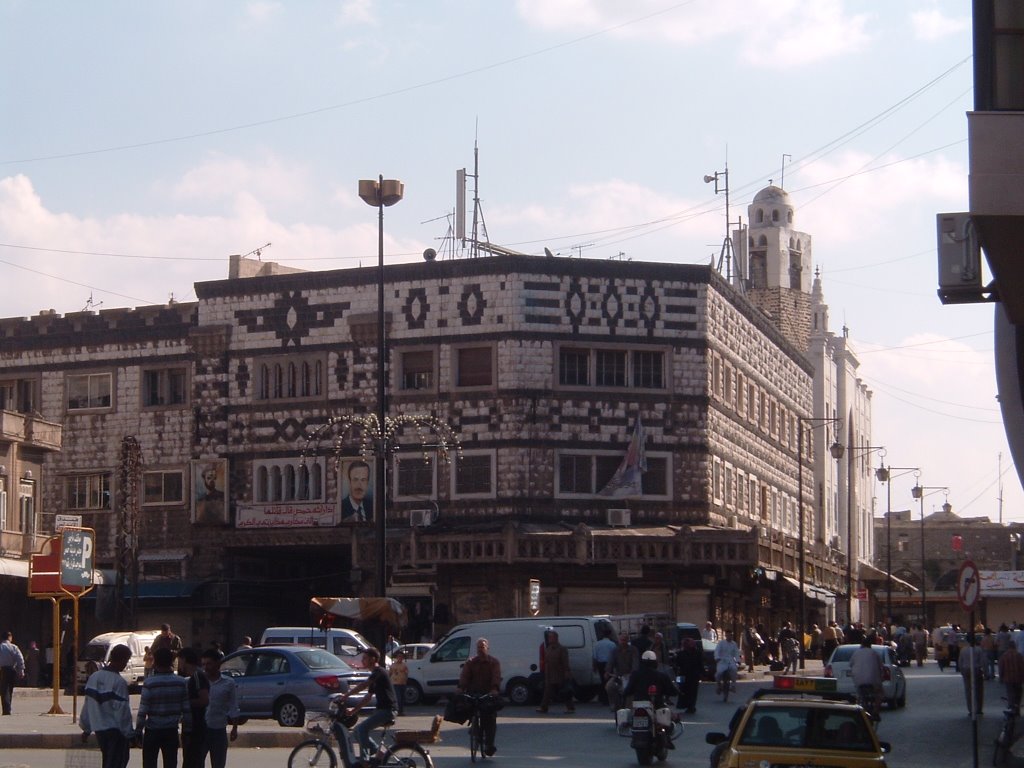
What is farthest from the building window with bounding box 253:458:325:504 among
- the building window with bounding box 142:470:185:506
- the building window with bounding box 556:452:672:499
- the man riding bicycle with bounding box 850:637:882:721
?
the man riding bicycle with bounding box 850:637:882:721

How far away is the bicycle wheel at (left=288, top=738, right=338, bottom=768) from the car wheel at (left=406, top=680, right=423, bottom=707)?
14.8m

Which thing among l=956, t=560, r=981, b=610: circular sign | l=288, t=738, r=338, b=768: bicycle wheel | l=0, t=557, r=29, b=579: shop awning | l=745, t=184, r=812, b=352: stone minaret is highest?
l=745, t=184, r=812, b=352: stone minaret

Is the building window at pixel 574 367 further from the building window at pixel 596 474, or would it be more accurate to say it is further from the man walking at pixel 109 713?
the man walking at pixel 109 713

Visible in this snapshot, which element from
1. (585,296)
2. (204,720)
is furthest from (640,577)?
(204,720)

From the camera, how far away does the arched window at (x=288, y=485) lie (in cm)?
4941

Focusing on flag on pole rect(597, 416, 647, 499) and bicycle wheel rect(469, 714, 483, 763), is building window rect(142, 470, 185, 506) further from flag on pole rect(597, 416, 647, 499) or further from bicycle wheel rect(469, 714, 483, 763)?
bicycle wheel rect(469, 714, 483, 763)

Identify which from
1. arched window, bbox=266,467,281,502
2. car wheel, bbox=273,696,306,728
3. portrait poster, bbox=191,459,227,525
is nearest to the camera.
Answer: car wheel, bbox=273,696,306,728

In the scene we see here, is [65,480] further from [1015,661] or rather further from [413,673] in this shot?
[1015,661]

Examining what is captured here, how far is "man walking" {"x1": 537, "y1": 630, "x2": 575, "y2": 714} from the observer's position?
103 ft

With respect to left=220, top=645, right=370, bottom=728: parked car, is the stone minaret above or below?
above

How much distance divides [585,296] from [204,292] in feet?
39.8

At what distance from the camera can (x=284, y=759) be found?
21828 mm

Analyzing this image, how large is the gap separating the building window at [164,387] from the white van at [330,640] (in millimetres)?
18330

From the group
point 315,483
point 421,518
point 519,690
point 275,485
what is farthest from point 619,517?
point 519,690
